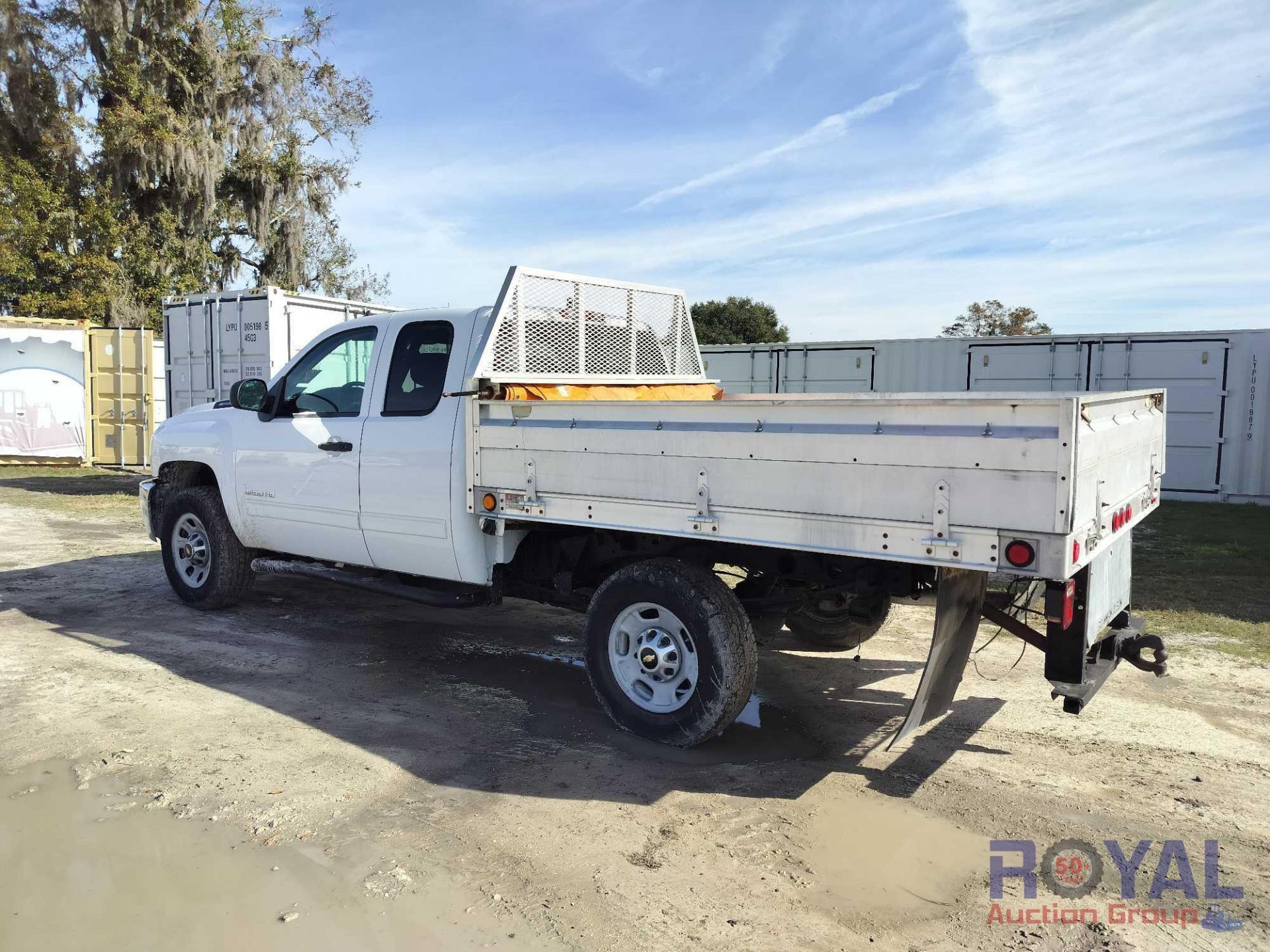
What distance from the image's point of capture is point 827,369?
1627 cm

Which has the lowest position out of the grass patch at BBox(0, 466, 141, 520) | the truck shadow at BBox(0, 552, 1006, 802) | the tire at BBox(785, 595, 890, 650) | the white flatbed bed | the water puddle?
the water puddle

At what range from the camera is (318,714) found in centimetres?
490

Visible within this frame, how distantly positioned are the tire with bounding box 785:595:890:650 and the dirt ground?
214 millimetres

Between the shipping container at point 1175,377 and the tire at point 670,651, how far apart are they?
976 centimetres

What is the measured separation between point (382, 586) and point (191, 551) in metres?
2.19

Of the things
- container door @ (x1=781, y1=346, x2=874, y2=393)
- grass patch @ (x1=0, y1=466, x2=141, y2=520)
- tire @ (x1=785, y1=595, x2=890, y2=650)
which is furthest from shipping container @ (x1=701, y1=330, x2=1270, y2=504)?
grass patch @ (x1=0, y1=466, x2=141, y2=520)

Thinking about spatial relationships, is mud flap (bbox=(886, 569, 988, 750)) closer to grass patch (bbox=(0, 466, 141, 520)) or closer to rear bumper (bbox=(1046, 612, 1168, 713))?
rear bumper (bbox=(1046, 612, 1168, 713))

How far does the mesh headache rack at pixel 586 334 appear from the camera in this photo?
16.9 ft

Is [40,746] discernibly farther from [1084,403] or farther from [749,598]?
[1084,403]

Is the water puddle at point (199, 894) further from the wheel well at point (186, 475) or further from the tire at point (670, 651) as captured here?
the wheel well at point (186, 475)

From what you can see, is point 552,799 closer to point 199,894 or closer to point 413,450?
point 199,894

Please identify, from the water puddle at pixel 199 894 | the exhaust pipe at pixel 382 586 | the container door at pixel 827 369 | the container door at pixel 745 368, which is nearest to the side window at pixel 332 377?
the exhaust pipe at pixel 382 586

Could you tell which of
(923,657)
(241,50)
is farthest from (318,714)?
(241,50)

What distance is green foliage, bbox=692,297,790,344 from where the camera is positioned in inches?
1827
